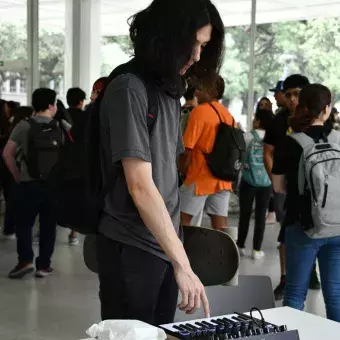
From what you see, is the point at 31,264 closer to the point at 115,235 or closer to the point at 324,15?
the point at 115,235

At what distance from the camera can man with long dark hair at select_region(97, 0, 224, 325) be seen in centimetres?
177

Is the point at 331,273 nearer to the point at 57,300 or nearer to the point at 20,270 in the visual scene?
the point at 57,300

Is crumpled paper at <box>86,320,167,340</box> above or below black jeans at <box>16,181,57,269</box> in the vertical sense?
above

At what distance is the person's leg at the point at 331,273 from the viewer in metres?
3.33

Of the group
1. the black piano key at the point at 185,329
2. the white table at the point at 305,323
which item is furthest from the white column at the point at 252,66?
the black piano key at the point at 185,329

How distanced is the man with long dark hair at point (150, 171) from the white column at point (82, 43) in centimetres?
875

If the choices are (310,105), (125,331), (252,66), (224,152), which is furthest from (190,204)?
(252,66)

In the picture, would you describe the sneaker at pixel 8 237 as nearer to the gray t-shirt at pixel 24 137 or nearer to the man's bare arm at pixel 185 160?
the gray t-shirt at pixel 24 137

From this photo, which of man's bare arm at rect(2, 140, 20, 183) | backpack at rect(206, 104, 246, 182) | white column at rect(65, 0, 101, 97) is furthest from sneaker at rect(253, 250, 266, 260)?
white column at rect(65, 0, 101, 97)

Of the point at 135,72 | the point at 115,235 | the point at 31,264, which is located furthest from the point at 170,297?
the point at 31,264

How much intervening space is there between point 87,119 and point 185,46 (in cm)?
34

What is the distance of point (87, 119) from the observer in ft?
6.23

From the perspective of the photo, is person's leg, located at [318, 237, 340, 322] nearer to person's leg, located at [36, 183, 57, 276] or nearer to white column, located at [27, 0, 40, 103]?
person's leg, located at [36, 183, 57, 276]

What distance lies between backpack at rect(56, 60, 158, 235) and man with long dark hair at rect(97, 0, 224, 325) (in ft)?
0.08
